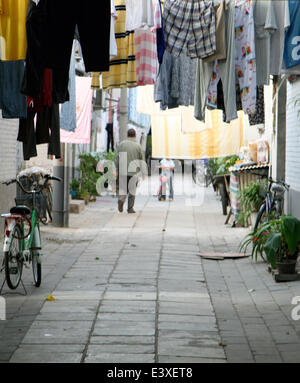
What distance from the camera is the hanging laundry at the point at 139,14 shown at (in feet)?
26.3

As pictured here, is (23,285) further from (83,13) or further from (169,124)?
(169,124)

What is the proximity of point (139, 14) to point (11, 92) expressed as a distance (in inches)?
79.0

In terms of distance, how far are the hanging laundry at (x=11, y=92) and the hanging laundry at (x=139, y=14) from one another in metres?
1.65

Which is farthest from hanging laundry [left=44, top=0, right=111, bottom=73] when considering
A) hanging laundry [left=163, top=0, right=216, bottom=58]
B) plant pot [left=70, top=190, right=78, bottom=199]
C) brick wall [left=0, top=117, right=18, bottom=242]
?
plant pot [left=70, top=190, right=78, bottom=199]

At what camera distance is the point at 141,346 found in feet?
19.1

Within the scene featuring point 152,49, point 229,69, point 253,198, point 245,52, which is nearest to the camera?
point 245,52

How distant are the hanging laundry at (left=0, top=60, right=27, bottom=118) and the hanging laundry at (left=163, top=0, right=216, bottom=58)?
207cm

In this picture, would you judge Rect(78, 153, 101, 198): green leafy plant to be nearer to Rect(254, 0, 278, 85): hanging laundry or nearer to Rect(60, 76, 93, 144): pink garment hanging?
Rect(60, 76, 93, 144): pink garment hanging

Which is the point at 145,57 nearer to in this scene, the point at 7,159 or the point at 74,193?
the point at 7,159

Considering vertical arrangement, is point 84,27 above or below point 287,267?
above

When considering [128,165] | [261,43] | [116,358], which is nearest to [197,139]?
[128,165]

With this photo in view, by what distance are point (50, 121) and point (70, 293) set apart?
306cm

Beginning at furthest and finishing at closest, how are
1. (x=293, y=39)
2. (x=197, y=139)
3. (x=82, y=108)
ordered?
(x=197, y=139), (x=82, y=108), (x=293, y=39)

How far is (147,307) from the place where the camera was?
24.0ft
